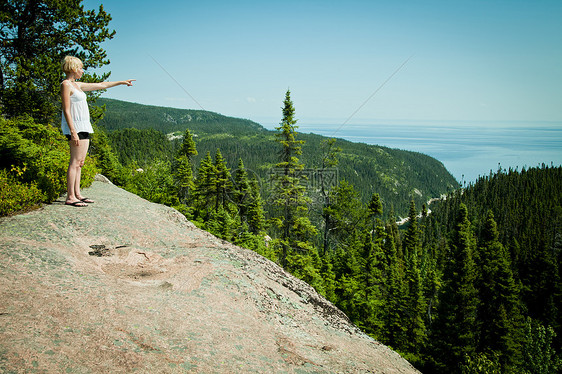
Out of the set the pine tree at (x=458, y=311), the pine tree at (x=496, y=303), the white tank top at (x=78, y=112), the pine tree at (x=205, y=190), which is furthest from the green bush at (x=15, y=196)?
the pine tree at (x=496, y=303)

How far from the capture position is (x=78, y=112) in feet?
23.1

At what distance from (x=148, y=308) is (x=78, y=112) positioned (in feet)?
16.8

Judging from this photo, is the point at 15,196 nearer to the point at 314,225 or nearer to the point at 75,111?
the point at 75,111

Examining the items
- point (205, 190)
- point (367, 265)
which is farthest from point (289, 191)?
point (205, 190)

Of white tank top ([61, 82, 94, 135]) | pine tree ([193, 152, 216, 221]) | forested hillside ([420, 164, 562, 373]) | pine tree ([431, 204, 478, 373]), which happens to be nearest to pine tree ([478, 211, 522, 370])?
forested hillside ([420, 164, 562, 373])

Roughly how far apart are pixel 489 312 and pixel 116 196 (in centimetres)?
3794

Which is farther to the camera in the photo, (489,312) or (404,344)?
(404,344)

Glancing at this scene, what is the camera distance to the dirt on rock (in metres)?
3.68

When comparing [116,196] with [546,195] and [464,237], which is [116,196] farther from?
[546,195]

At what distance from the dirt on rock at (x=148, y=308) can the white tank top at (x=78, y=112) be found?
221 centimetres

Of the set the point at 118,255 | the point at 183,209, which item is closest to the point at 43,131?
the point at 118,255

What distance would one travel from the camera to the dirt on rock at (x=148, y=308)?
12.1 feet

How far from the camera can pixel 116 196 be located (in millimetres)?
10102

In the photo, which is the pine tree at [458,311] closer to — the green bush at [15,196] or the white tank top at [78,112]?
the white tank top at [78,112]
